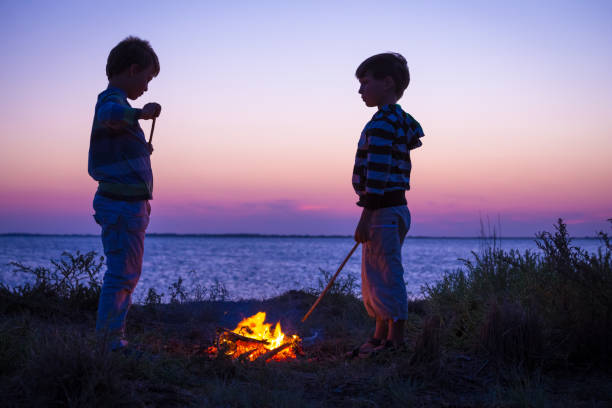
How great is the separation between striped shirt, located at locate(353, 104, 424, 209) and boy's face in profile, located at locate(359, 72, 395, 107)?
12cm

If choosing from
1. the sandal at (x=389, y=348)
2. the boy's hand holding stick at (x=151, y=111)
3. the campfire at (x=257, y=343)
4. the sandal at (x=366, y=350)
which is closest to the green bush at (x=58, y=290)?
the campfire at (x=257, y=343)

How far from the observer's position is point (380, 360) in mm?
3607

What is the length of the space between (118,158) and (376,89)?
2.16 metres

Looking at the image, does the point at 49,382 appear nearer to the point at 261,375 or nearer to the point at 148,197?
the point at 261,375

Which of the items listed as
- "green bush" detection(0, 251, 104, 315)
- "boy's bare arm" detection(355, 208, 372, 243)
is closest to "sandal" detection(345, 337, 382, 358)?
"boy's bare arm" detection(355, 208, 372, 243)

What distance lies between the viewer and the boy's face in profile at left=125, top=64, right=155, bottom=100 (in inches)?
145

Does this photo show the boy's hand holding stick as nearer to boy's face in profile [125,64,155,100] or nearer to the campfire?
boy's face in profile [125,64,155,100]

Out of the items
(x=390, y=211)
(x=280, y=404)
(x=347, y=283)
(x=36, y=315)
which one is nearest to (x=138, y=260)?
(x=280, y=404)

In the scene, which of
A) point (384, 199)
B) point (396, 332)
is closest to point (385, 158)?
point (384, 199)

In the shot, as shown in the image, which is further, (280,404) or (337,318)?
→ (337,318)

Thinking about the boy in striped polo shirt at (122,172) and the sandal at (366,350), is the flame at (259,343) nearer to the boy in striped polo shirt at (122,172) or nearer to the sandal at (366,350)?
the sandal at (366,350)

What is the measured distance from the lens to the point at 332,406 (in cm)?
272

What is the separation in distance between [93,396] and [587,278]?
362 cm

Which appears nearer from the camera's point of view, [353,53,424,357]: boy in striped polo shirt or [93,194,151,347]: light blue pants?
[93,194,151,347]: light blue pants
